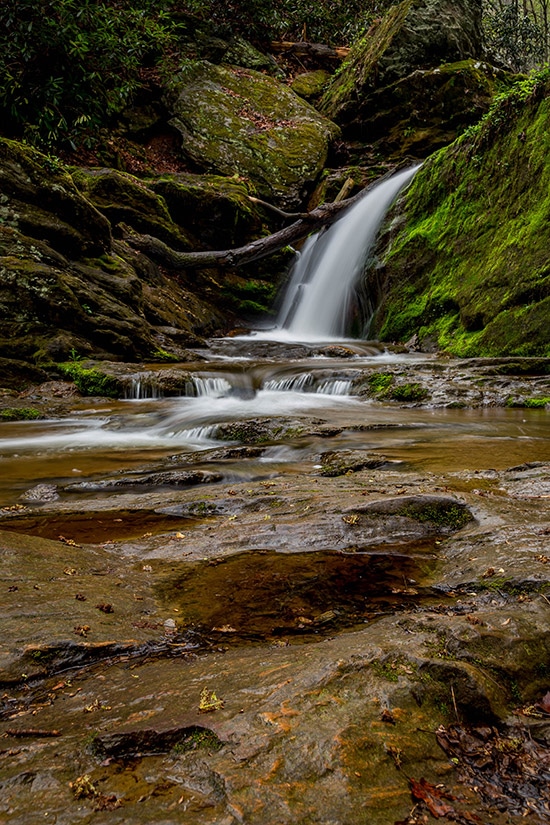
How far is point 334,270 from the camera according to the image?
14555 millimetres

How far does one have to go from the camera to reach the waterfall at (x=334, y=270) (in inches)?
554

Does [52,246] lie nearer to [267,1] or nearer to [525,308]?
[525,308]

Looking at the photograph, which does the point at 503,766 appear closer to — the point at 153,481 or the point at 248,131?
the point at 153,481

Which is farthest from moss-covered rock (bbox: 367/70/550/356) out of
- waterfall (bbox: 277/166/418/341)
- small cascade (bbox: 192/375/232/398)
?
small cascade (bbox: 192/375/232/398)

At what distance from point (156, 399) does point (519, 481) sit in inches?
228

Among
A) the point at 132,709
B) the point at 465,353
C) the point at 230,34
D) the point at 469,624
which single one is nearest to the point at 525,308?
the point at 465,353

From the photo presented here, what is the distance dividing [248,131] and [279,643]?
18698 millimetres

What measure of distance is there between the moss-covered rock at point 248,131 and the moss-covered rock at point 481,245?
5.08m

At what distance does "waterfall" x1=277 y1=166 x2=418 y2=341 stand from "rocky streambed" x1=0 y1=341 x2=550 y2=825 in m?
10.5

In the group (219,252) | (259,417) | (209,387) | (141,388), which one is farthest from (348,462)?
(219,252)

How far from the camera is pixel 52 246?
9562 mm

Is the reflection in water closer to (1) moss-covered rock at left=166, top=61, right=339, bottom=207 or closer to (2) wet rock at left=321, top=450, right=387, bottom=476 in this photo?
(2) wet rock at left=321, top=450, right=387, bottom=476

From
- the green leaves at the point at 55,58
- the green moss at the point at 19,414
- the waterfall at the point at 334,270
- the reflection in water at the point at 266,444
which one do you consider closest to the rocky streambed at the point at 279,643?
the reflection in water at the point at 266,444

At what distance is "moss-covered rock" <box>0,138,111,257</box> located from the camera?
904 centimetres
